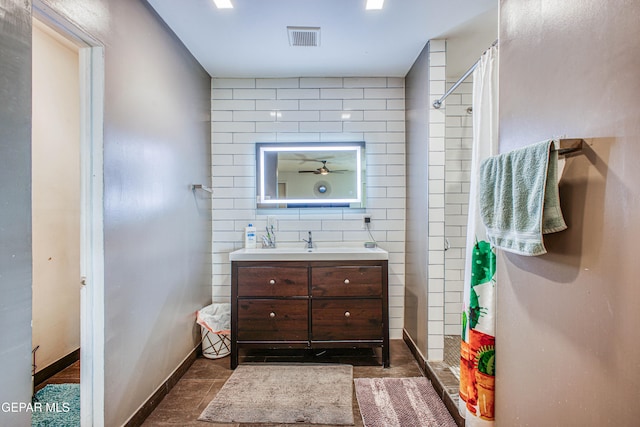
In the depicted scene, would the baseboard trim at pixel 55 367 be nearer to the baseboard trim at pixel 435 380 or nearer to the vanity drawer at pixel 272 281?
the vanity drawer at pixel 272 281

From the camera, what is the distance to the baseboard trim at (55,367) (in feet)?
6.50

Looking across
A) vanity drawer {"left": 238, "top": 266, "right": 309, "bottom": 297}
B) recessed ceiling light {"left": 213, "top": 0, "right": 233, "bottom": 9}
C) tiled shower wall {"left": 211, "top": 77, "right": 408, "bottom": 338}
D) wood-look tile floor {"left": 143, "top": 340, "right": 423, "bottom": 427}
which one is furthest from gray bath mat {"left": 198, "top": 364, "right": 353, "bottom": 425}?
recessed ceiling light {"left": 213, "top": 0, "right": 233, "bottom": 9}

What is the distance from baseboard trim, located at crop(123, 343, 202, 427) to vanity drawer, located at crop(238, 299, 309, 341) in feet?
1.50

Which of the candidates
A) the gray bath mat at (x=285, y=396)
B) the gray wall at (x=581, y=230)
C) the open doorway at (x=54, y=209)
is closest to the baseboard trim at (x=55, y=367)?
the open doorway at (x=54, y=209)

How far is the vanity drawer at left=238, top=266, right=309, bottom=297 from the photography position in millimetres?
2252

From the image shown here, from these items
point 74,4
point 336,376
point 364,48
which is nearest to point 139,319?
point 336,376

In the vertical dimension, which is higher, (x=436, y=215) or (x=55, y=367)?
(x=436, y=215)

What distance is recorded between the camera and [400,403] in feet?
6.13

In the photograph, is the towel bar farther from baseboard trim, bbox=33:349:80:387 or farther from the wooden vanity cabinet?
baseboard trim, bbox=33:349:80:387

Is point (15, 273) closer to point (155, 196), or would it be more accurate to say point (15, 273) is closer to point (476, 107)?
point (155, 196)

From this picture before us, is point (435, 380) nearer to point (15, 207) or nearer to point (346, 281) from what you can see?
point (346, 281)

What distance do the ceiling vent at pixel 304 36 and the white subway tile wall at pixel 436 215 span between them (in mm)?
856

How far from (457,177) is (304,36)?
5.74ft

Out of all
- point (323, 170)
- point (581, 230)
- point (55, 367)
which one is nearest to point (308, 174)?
point (323, 170)
